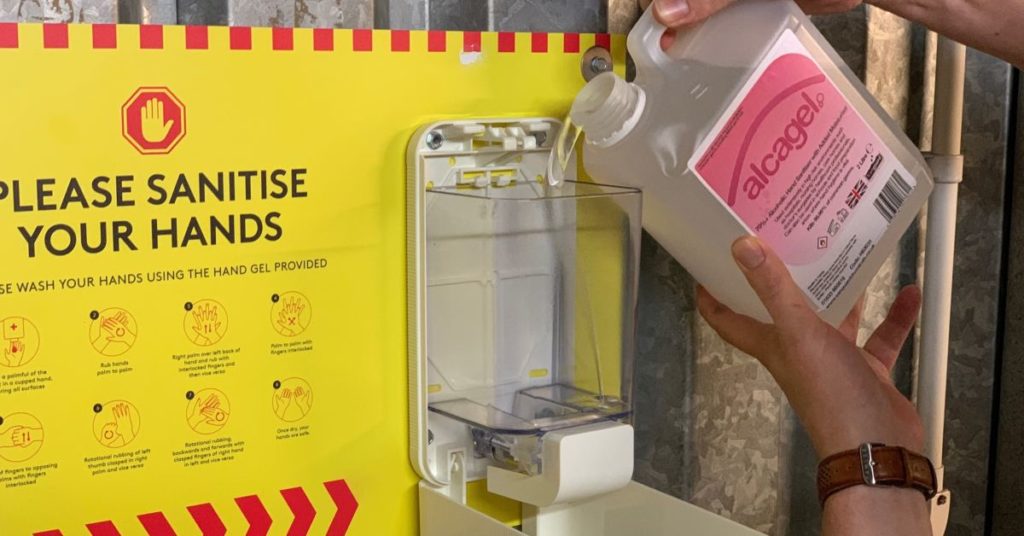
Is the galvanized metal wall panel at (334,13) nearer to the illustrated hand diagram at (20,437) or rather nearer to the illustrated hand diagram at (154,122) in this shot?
the illustrated hand diagram at (154,122)

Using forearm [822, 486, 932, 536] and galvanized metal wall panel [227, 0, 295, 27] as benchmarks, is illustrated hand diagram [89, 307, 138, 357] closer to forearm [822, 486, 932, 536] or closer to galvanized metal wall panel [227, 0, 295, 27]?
galvanized metal wall panel [227, 0, 295, 27]

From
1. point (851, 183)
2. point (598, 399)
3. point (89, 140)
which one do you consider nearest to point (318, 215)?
point (89, 140)

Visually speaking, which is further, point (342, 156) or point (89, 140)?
point (342, 156)

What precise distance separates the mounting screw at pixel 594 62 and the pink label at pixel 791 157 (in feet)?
0.66

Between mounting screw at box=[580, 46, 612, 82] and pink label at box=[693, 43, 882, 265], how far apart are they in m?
0.20

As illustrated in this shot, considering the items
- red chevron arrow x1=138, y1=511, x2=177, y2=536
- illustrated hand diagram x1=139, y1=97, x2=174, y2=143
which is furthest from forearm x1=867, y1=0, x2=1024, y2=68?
red chevron arrow x1=138, y1=511, x2=177, y2=536

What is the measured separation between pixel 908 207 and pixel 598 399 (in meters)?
0.31

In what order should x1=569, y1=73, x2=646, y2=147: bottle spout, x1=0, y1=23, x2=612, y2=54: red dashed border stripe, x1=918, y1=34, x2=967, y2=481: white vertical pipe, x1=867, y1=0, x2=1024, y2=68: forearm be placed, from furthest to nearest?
1. x1=918, y1=34, x2=967, y2=481: white vertical pipe
2. x1=867, y1=0, x2=1024, y2=68: forearm
3. x1=569, y1=73, x2=646, y2=147: bottle spout
4. x1=0, y1=23, x2=612, y2=54: red dashed border stripe

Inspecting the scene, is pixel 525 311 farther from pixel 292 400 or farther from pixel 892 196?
pixel 892 196

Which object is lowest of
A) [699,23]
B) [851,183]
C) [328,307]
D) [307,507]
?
[307,507]

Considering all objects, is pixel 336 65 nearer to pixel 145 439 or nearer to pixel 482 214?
pixel 482 214

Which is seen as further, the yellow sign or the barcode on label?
the barcode on label

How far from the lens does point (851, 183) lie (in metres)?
0.94

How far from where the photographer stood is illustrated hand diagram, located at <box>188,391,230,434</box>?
2.97 ft
